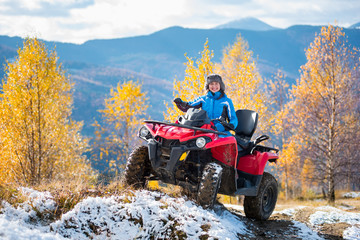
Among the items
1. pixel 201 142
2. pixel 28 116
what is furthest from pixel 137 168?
pixel 28 116

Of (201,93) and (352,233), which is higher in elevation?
(201,93)

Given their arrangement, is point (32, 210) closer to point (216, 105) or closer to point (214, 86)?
point (216, 105)

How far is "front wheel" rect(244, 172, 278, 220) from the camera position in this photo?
5.91 metres

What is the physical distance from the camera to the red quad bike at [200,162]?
15.2ft

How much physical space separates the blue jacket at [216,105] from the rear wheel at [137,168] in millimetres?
1387

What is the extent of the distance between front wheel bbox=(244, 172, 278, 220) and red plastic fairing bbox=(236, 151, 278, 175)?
1.18 feet

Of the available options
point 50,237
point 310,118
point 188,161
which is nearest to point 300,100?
point 310,118

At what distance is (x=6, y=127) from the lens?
13.0m

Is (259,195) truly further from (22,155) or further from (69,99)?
(69,99)

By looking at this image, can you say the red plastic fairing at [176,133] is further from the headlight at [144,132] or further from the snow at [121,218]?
the snow at [121,218]

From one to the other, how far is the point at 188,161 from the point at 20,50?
11332mm

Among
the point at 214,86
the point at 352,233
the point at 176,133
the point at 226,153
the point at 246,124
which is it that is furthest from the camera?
the point at 246,124

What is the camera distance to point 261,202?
5.94 meters

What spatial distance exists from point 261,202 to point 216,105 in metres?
1.97
